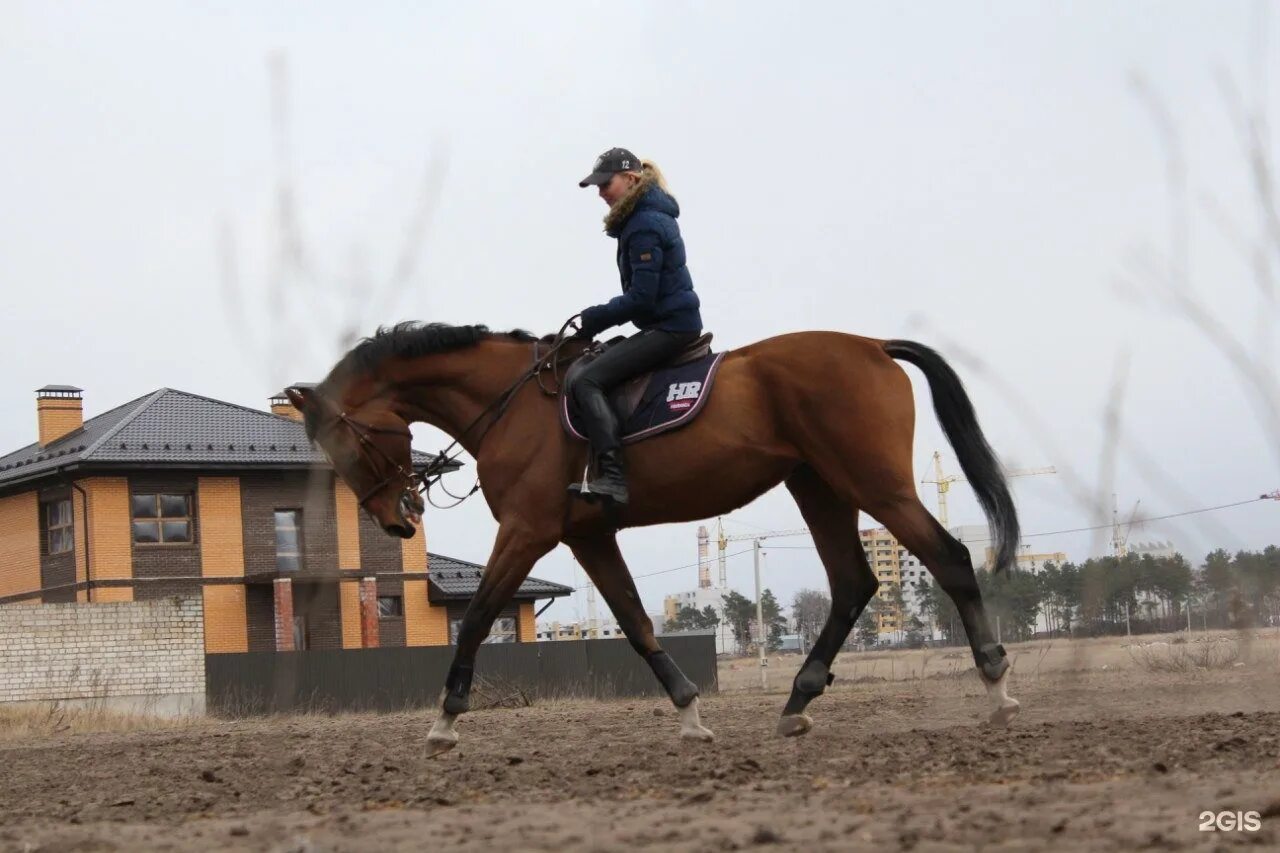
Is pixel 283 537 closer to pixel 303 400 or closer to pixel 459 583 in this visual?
pixel 459 583

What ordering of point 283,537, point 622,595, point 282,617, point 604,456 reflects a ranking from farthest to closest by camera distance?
point 283,537
point 282,617
point 622,595
point 604,456

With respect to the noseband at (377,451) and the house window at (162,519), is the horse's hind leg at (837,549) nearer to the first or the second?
the noseband at (377,451)

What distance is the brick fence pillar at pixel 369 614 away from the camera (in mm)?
53406

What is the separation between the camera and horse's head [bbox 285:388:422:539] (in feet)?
34.6

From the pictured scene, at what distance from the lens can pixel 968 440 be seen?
33.2 ft

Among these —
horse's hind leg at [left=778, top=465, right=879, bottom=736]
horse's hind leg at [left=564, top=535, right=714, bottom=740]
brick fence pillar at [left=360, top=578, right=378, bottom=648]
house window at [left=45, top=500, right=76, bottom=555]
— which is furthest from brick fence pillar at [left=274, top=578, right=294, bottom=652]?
horse's hind leg at [left=778, top=465, right=879, bottom=736]

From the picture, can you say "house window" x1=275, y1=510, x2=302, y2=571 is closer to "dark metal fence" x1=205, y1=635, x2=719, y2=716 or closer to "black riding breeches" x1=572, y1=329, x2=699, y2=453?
"dark metal fence" x1=205, y1=635, x2=719, y2=716

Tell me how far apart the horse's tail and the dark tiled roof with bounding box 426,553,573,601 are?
47382 mm

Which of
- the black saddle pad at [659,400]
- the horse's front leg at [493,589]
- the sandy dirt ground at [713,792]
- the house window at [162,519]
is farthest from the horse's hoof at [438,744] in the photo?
the house window at [162,519]

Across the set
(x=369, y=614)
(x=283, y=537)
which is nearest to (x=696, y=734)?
(x=283, y=537)

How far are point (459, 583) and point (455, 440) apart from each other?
1927 inches

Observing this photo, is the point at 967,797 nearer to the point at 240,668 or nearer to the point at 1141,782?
the point at 1141,782

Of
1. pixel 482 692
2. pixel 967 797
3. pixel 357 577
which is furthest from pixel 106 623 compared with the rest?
pixel 967 797

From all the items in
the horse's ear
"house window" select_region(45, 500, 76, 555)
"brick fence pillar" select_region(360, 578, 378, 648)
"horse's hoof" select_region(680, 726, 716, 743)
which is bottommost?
"horse's hoof" select_region(680, 726, 716, 743)
